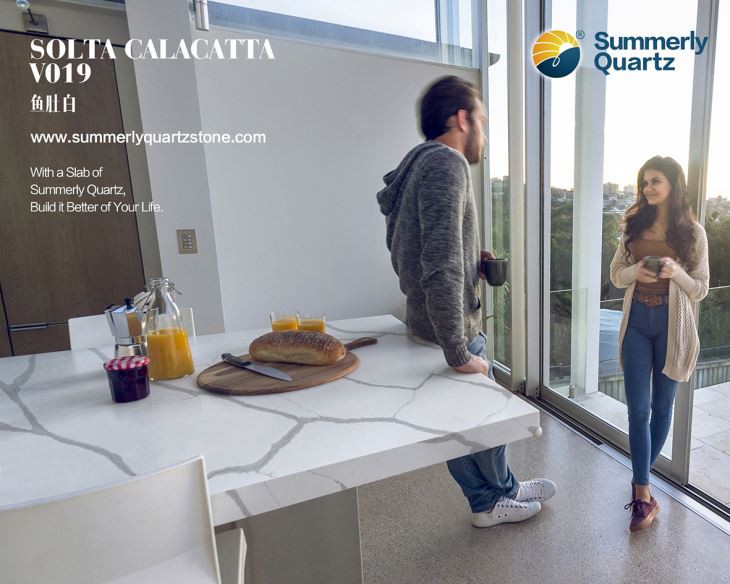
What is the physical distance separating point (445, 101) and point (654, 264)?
1.04 m

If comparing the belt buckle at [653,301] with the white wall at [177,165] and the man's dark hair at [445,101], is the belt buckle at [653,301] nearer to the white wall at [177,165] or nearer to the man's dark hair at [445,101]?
the man's dark hair at [445,101]

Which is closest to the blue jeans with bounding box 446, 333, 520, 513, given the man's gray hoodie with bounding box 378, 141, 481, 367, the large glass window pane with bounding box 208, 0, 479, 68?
the man's gray hoodie with bounding box 378, 141, 481, 367

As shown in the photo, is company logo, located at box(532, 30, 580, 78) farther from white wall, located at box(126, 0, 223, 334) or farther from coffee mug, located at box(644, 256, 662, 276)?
white wall, located at box(126, 0, 223, 334)

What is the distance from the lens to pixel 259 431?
0.83 metres

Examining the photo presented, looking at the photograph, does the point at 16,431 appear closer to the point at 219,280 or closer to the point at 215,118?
the point at 219,280

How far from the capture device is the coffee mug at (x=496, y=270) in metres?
1.32

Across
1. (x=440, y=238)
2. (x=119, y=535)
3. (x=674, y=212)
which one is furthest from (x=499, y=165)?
(x=119, y=535)

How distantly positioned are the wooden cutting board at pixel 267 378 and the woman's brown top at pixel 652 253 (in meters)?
1.26

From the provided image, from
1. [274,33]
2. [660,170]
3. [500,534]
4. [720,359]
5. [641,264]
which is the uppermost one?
[274,33]

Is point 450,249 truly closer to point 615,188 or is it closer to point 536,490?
point 536,490

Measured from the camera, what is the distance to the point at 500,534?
1706 millimetres

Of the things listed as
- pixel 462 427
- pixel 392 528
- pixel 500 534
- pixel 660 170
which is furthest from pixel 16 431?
pixel 660 170

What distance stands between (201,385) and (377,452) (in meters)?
0.51

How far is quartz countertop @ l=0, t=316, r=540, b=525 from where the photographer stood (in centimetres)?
70
